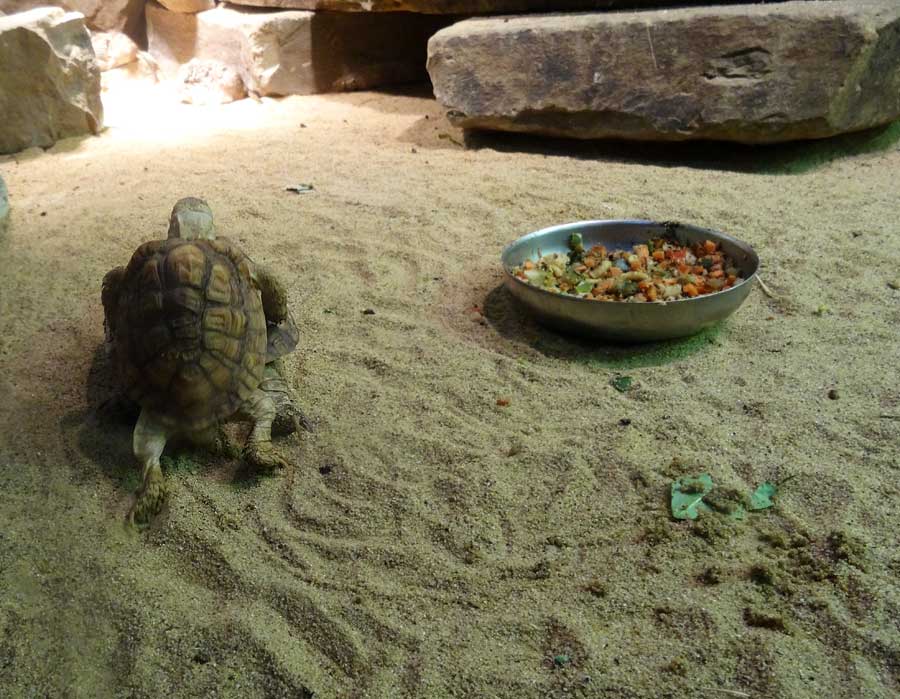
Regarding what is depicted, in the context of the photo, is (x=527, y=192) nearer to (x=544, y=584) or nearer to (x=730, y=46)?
(x=730, y=46)

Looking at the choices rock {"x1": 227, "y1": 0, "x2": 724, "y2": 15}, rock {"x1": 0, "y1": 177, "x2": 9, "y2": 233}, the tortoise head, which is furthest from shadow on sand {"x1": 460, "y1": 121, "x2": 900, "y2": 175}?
rock {"x1": 0, "y1": 177, "x2": 9, "y2": 233}

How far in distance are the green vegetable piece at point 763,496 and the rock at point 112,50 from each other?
24.7 feet

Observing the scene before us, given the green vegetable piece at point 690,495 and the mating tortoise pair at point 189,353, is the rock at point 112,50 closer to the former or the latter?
the mating tortoise pair at point 189,353

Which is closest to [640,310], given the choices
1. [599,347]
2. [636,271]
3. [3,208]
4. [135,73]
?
[599,347]

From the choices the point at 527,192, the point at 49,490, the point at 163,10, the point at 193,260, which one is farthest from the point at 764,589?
the point at 163,10

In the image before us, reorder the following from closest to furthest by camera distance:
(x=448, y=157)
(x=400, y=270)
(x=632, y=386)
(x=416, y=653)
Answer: (x=416, y=653) → (x=632, y=386) → (x=400, y=270) → (x=448, y=157)

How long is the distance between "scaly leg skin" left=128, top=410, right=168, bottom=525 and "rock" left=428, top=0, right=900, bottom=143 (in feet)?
11.3

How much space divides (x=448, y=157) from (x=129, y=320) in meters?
3.13

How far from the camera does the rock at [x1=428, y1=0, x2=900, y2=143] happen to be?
444 centimetres

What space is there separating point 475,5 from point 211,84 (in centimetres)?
278

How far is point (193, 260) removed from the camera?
97.1 inches

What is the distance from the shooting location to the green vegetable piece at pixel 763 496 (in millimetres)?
2250

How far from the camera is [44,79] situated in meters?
5.73

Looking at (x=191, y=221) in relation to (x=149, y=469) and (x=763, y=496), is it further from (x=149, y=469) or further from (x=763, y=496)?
(x=763, y=496)
